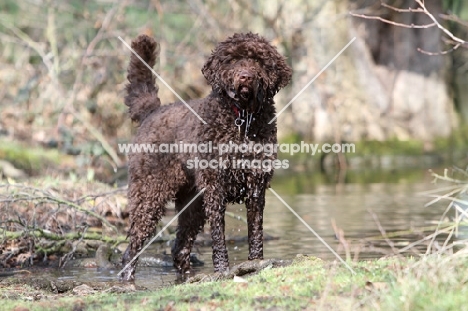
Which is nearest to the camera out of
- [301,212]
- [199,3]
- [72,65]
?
[301,212]

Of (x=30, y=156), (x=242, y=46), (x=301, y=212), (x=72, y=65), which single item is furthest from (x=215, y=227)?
(x=72, y=65)

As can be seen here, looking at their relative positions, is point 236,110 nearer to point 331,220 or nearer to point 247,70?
point 247,70

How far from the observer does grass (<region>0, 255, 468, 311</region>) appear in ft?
13.7

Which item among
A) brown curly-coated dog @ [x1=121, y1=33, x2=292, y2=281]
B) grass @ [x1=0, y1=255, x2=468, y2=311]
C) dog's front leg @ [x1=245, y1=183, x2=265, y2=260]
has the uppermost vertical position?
brown curly-coated dog @ [x1=121, y1=33, x2=292, y2=281]

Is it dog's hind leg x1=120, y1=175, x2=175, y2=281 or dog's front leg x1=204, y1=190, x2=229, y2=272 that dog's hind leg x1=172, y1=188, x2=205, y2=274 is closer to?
dog's hind leg x1=120, y1=175, x2=175, y2=281

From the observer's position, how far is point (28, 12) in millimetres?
17938

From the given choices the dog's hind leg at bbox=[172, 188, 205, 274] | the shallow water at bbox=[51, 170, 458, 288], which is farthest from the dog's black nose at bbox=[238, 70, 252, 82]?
the dog's hind leg at bbox=[172, 188, 205, 274]

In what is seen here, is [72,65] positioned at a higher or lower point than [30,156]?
higher

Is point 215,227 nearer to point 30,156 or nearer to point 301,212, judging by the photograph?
point 301,212

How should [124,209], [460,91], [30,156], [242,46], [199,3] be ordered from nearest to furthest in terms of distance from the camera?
[242,46] < [124,209] < [30,156] < [199,3] < [460,91]

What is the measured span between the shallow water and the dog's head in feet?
4.63

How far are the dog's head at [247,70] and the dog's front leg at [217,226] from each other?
858 mm

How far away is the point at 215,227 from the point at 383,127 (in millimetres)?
13264

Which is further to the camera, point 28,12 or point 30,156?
point 28,12
